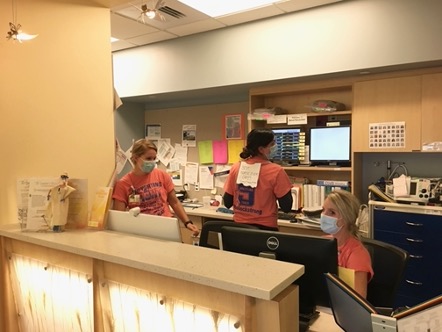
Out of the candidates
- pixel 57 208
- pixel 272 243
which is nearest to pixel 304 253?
pixel 272 243

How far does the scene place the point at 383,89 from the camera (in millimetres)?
3080

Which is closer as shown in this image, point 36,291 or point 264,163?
point 36,291

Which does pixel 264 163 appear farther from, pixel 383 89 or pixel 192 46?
pixel 192 46

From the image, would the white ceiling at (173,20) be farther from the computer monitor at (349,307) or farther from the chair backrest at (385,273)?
the computer monitor at (349,307)

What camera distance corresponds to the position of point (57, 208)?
177cm

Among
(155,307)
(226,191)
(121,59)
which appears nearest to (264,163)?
(226,191)

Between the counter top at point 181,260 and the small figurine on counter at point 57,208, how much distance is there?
0.05 m

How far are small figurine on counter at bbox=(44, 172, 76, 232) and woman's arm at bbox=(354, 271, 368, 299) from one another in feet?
4.52

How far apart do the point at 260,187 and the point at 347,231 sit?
1.00 metres

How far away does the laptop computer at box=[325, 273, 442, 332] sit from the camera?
37.0 inches

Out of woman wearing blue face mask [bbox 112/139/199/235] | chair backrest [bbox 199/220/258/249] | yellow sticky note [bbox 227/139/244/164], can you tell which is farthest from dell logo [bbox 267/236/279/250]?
yellow sticky note [bbox 227/139/244/164]

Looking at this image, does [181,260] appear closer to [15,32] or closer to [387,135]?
[15,32]

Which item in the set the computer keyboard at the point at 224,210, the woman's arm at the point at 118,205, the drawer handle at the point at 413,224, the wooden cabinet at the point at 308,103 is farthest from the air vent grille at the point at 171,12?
the drawer handle at the point at 413,224

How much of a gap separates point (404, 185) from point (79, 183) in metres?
2.52
